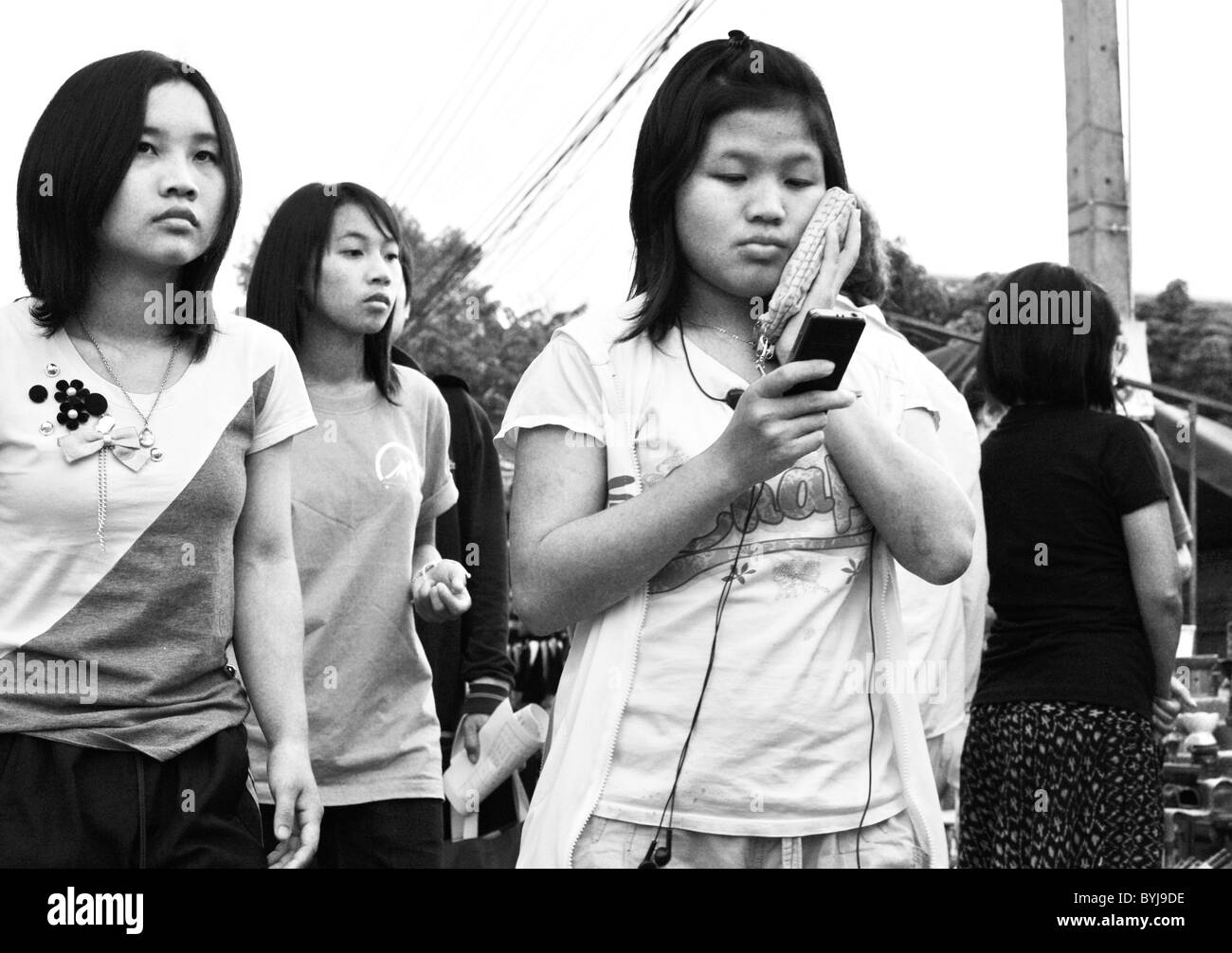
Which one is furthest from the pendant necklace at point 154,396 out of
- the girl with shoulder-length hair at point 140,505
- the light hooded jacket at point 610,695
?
the light hooded jacket at point 610,695

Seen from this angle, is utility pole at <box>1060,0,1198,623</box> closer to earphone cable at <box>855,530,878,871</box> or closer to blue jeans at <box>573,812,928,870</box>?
earphone cable at <box>855,530,878,871</box>

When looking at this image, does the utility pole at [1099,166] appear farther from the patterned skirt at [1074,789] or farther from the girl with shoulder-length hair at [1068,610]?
the patterned skirt at [1074,789]

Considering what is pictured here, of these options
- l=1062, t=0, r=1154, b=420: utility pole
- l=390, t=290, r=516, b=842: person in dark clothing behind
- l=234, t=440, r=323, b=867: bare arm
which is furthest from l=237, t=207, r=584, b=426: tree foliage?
l=234, t=440, r=323, b=867: bare arm

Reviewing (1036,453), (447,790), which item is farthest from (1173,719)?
(447,790)

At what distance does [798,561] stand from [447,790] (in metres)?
1.84

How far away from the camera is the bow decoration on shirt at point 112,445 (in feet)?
6.39

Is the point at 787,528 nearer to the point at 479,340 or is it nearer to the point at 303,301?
the point at 303,301

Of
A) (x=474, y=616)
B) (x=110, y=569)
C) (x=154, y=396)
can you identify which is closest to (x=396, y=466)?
(x=474, y=616)

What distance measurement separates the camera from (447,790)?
135 inches

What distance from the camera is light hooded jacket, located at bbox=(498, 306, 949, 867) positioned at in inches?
70.7

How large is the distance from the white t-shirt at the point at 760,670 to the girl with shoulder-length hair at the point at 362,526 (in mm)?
1098

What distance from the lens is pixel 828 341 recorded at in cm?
165

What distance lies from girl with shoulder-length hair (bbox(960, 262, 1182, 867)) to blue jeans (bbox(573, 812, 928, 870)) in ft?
5.36
